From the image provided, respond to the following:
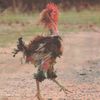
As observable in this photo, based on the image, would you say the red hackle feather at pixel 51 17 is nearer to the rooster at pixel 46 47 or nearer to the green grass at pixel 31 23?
the rooster at pixel 46 47

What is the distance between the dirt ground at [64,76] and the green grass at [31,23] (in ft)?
9.53

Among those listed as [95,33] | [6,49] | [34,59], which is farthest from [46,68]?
[95,33]

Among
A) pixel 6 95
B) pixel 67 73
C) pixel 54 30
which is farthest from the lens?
pixel 67 73

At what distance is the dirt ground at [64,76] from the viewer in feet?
30.4

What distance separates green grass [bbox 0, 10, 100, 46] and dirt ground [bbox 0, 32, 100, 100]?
2.90 metres

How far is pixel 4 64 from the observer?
12.7m

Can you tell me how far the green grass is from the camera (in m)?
18.9

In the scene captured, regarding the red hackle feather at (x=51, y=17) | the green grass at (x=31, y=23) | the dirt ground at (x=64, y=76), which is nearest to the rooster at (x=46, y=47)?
the red hackle feather at (x=51, y=17)

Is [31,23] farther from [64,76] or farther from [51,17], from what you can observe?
[51,17]

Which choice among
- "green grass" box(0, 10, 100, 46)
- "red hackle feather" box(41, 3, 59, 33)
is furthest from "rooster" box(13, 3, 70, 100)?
"green grass" box(0, 10, 100, 46)

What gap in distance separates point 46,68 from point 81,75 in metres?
3.40

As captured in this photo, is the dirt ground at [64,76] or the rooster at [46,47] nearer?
the rooster at [46,47]

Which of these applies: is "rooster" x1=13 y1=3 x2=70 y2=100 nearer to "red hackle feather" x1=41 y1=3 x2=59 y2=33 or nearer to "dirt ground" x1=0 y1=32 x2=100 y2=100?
"red hackle feather" x1=41 y1=3 x2=59 y2=33

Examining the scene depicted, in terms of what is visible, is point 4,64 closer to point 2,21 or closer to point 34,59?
point 34,59
